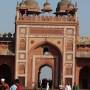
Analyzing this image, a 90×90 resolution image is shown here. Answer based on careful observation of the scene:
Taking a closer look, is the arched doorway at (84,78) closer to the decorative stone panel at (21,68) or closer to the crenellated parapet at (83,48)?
the crenellated parapet at (83,48)

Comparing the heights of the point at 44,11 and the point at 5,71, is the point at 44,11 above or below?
above

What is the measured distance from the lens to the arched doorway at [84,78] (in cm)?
3528

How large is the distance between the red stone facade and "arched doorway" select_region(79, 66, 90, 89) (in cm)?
155

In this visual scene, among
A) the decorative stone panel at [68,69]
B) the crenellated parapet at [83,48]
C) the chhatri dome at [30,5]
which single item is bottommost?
the decorative stone panel at [68,69]

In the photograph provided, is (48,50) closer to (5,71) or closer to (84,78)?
(84,78)

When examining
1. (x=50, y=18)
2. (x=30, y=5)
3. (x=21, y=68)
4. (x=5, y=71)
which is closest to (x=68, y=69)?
(x=21, y=68)

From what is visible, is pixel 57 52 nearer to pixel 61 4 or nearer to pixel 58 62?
pixel 58 62

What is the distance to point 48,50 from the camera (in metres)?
34.1

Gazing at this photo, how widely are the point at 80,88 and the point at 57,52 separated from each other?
3184 mm

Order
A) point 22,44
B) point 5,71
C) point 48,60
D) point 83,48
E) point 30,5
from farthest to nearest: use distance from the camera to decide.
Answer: point 5,71
point 30,5
point 83,48
point 48,60
point 22,44

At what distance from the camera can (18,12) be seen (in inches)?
1351

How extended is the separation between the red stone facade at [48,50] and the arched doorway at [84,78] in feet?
5.09

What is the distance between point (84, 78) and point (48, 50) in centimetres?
376

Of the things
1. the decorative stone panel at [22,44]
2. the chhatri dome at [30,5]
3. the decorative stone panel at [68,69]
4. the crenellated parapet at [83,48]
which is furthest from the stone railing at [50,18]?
the decorative stone panel at [68,69]
